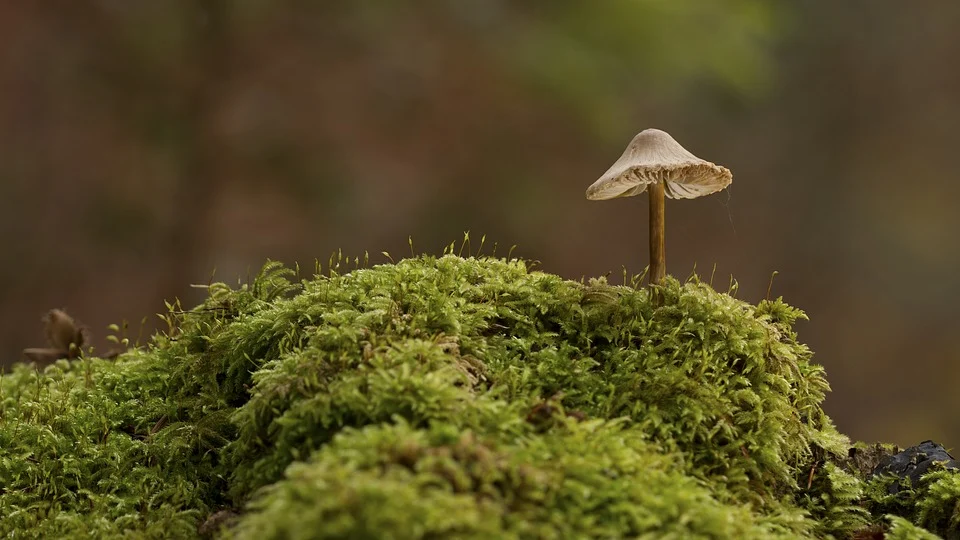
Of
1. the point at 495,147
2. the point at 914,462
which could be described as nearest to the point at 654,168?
the point at 914,462

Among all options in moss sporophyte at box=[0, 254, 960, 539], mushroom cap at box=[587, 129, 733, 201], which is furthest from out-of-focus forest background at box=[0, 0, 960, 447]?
moss sporophyte at box=[0, 254, 960, 539]

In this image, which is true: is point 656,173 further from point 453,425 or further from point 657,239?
point 453,425

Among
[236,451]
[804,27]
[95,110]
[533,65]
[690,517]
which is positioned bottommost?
[236,451]

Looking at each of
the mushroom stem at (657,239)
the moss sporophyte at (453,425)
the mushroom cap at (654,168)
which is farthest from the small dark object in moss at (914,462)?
the mushroom cap at (654,168)

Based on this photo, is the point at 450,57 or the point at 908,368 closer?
the point at 450,57

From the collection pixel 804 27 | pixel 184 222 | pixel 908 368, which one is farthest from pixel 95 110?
pixel 908 368

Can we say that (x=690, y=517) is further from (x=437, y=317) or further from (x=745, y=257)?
(x=745, y=257)

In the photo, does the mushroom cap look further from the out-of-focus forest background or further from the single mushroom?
the out-of-focus forest background
